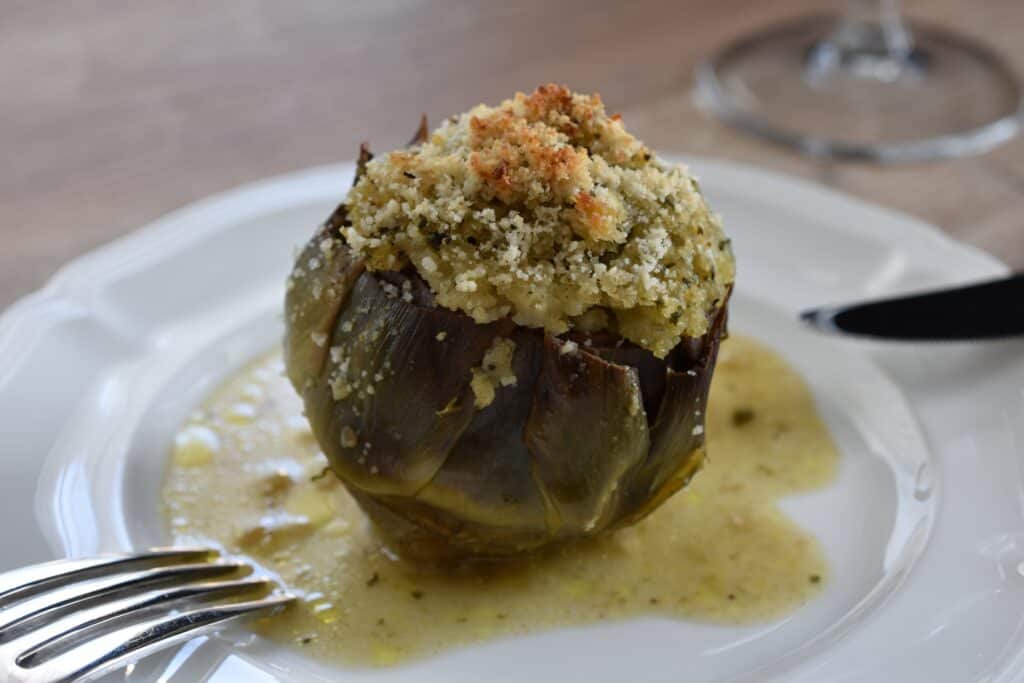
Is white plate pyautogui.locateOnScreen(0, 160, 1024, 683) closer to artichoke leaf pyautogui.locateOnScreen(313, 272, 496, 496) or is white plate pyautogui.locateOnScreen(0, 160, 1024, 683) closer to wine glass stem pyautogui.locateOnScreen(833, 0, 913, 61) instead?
artichoke leaf pyautogui.locateOnScreen(313, 272, 496, 496)

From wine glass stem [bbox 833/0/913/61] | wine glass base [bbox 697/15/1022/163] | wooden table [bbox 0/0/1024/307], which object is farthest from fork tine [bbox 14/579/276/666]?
wine glass stem [bbox 833/0/913/61]

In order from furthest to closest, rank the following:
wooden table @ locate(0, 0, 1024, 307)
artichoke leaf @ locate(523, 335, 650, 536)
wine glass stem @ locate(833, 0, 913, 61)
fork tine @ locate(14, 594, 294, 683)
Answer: wine glass stem @ locate(833, 0, 913, 61) → wooden table @ locate(0, 0, 1024, 307) → artichoke leaf @ locate(523, 335, 650, 536) → fork tine @ locate(14, 594, 294, 683)

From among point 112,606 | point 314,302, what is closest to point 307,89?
point 314,302

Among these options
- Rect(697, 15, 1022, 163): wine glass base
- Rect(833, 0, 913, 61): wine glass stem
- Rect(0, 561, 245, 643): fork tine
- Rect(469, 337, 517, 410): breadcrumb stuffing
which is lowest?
Rect(0, 561, 245, 643): fork tine

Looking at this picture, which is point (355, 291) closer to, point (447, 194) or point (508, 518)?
point (447, 194)

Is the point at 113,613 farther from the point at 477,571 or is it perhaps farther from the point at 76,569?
the point at 477,571

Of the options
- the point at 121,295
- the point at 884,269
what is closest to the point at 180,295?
the point at 121,295
